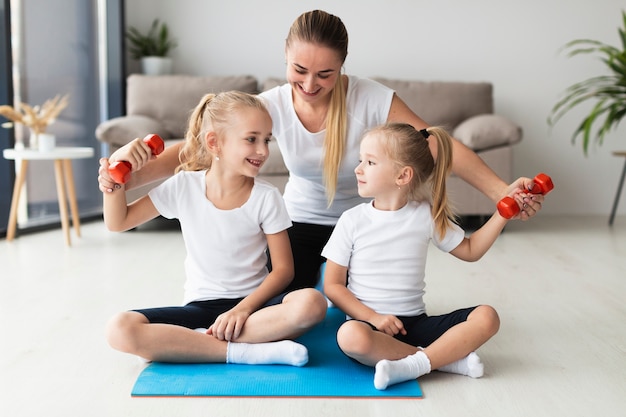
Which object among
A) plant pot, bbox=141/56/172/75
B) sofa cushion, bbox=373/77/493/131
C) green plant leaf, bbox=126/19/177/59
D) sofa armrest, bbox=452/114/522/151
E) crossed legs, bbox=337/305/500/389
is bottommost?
crossed legs, bbox=337/305/500/389

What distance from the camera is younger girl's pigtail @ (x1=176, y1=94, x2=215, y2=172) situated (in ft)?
6.41

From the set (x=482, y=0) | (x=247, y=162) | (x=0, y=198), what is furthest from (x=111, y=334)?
(x=482, y=0)

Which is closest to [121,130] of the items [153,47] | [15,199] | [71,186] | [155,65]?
[71,186]

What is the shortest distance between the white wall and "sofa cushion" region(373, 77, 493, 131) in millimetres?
424

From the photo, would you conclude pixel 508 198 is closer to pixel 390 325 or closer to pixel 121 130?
pixel 390 325

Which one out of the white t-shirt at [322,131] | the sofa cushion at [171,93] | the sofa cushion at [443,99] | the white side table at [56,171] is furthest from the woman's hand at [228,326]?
the sofa cushion at [443,99]

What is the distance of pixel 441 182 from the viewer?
1.86 metres

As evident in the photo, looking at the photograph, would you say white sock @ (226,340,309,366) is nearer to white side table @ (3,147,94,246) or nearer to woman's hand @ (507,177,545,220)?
woman's hand @ (507,177,545,220)

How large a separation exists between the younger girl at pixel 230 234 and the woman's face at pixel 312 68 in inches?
7.1

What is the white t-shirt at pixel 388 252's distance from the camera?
182 centimetres

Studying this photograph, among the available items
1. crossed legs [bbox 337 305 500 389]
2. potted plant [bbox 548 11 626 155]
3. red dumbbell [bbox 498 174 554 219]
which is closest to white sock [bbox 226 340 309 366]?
crossed legs [bbox 337 305 500 389]

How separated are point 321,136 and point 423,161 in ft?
1.40

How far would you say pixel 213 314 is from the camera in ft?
6.11

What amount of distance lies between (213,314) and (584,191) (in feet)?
12.1
